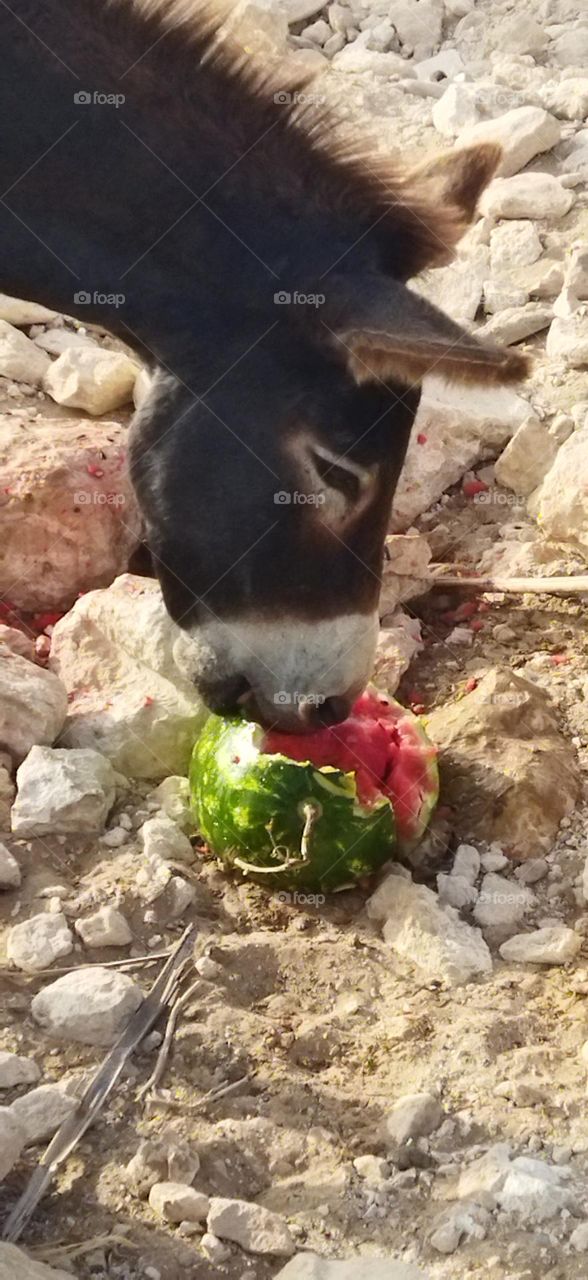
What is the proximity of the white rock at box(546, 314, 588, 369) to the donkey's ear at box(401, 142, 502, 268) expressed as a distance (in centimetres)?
227

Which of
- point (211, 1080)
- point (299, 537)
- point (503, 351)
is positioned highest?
point (503, 351)

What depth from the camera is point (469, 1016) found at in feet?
10.5

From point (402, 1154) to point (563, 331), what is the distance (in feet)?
12.5

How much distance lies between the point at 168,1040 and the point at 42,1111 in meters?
0.33

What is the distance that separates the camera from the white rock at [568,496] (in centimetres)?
471

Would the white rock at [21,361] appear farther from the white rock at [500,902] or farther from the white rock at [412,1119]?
the white rock at [412,1119]

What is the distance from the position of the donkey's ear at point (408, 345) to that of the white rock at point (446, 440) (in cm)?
216

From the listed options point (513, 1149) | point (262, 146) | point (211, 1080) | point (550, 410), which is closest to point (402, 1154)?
point (513, 1149)

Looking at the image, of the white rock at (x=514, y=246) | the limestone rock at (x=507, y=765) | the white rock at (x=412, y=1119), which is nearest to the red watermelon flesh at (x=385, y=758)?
the limestone rock at (x=507, y=765)

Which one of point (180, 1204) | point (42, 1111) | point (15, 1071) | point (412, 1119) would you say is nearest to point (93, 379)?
point (15, 1071)

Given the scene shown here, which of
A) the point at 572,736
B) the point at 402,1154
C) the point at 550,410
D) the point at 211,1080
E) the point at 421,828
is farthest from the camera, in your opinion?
the point at 550,410

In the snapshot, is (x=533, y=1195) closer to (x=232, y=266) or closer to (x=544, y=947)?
(x=544, y=947)

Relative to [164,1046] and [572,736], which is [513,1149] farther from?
[572,736]

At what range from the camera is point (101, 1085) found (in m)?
2.90
